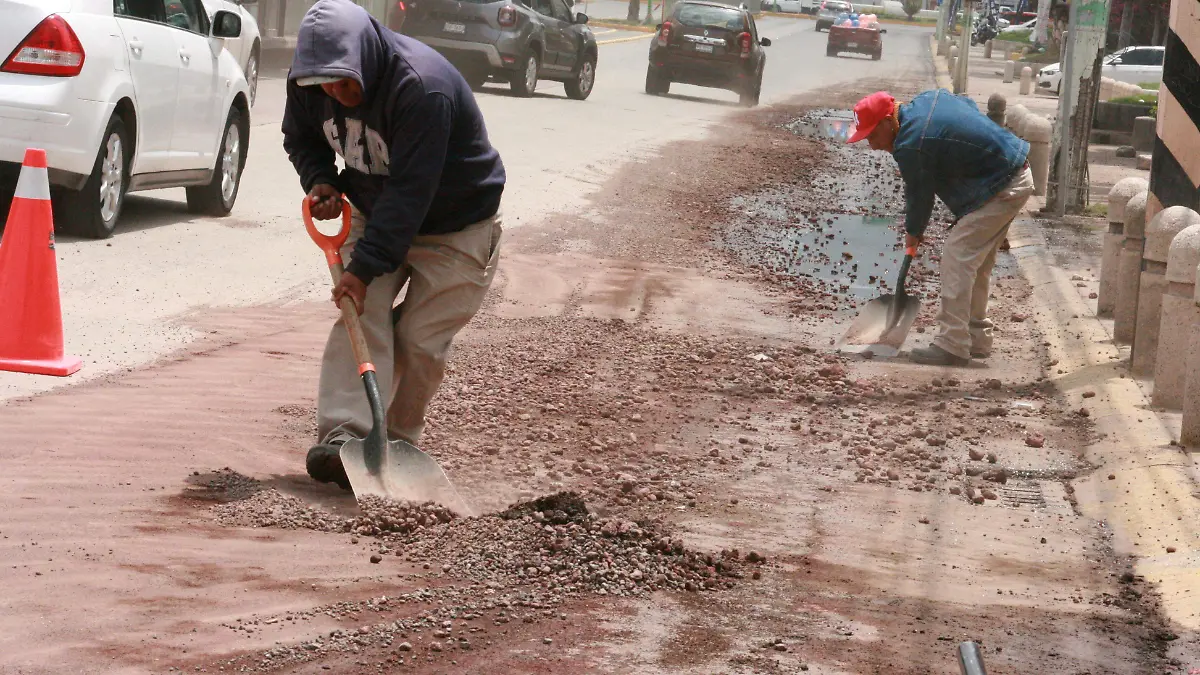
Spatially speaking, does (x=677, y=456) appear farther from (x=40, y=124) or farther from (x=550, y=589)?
(x=40, y=124)

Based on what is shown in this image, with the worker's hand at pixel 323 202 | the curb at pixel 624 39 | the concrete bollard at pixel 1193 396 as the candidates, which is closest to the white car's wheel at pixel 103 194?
the worker's hand at pixel 323 202

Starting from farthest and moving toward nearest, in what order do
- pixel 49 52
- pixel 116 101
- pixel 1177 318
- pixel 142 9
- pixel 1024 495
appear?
pixel 142 9
pixel 116 101
pixel 49 52
pixel 1177 318
pixel 1024 495

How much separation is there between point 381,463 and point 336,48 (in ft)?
4.40

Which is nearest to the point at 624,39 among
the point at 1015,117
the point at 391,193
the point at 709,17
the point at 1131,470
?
the point at 709,17

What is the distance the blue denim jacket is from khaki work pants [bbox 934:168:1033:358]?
7cm

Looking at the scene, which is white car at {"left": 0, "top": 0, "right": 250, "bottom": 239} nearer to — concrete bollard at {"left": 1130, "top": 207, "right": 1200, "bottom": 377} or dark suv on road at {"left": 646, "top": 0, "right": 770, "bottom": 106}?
concrete bollard at {"left": 1130, "top": 207, "right": 1200, "bottom": 377}

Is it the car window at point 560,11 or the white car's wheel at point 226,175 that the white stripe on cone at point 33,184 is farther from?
the car window at point 560,11

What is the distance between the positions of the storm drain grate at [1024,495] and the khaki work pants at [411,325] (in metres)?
2.26

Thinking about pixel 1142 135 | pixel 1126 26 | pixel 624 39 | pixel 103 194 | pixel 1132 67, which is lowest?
pixel 624 39

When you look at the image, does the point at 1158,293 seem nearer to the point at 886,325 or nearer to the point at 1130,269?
the point at 1130,269

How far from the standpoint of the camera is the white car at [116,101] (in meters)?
9.06

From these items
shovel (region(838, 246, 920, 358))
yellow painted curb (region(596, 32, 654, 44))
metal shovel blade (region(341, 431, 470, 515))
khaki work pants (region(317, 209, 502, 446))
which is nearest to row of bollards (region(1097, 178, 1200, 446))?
shovel (region(838, 246, 920, 358))

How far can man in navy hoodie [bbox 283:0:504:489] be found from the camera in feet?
16.1

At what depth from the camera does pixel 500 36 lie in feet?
76.3
